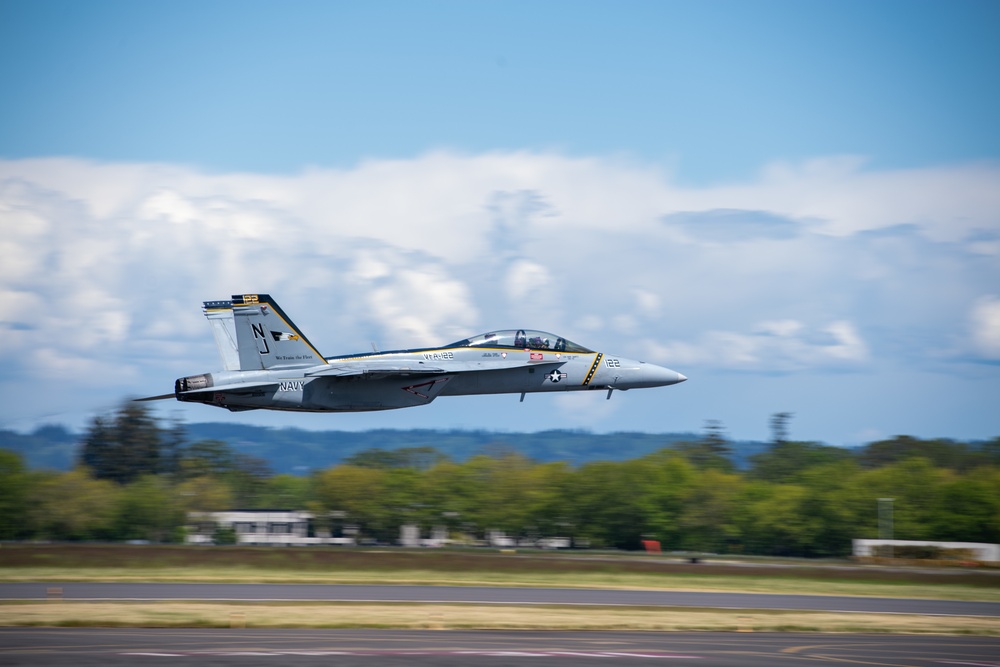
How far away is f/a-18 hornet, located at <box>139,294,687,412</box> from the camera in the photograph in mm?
34438

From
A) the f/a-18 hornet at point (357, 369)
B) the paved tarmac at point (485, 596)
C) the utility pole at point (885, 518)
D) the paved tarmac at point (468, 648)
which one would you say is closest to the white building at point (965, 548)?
the utility pole at point (885, 518)

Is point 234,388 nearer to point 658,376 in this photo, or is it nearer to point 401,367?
point 401,367

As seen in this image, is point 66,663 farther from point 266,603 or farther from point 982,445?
point 982,445

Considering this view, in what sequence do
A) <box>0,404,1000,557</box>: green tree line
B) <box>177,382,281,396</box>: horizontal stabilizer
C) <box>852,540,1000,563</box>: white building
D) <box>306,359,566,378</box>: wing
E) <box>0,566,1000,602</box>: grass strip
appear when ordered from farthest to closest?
<box>0,404,1000,557</box>: green tree line
<box>852,540,1000,563</box>: white building
<box>0,566,1000,602</box>: grass strip
<box>306,359,566,378</box>: wing
<box>177,382,281,396</box>: horizontal stabilizer

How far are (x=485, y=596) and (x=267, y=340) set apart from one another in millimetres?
11120

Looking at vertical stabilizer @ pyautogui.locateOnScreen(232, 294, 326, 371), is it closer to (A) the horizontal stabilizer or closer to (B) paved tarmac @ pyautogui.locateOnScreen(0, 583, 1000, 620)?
(A) the horizontal stabilizer

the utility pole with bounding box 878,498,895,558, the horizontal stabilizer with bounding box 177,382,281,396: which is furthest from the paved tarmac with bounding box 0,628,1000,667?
the utility pole with bounding box 878,498,895,558

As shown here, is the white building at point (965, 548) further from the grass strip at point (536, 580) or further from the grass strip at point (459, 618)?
the grass strip at point (459, 618)

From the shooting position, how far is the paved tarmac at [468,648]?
2075 cm

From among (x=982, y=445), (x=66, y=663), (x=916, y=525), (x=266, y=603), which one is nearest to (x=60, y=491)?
(x=266, y=603)

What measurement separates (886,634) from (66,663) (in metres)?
19.8

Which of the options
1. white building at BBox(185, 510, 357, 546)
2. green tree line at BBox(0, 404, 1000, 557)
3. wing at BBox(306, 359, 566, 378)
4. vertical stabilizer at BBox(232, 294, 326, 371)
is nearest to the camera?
wing at BBox(306, 359, 566, 378)

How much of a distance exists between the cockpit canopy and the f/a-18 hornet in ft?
0.11

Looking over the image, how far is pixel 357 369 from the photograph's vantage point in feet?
112
